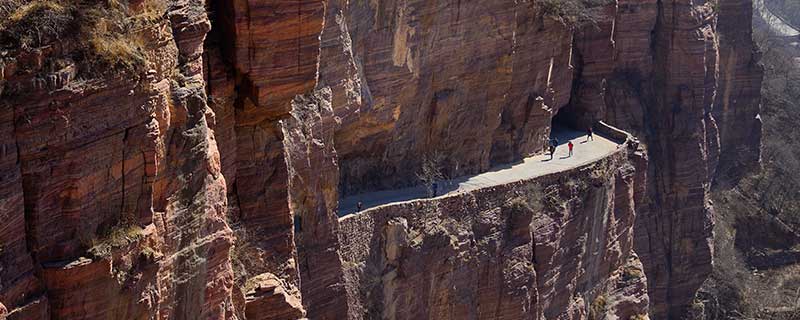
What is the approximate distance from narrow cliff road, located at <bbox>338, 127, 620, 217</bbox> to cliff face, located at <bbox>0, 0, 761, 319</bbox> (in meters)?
0.47

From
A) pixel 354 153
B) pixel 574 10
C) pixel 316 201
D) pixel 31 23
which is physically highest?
pixel 31 23

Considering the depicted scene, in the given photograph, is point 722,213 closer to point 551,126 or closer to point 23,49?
point 551,126

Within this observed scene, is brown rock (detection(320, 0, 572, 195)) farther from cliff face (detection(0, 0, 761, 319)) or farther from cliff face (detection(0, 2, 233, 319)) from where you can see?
cliff face (detection(0, 2, 233, 319))

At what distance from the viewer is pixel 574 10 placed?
49.7m

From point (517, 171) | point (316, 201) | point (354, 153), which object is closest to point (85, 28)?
point (316, 201)

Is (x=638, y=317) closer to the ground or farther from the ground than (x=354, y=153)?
closer to the ground

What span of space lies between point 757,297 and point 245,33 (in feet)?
Result: 134

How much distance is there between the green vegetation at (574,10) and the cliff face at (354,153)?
→ 0.14 metres

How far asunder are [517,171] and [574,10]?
24.6 feet

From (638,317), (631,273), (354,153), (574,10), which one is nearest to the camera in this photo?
(354,153)

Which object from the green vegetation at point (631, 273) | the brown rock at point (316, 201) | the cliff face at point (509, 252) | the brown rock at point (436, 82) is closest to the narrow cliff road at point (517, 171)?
the brown rock at point (436, 82)

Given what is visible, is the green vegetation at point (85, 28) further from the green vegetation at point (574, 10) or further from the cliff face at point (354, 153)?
the green vegetation at point (574, 10)

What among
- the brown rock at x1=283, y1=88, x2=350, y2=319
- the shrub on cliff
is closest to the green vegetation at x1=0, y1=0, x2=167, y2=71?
the shrub on cliff

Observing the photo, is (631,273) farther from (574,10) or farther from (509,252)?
(509,252)
